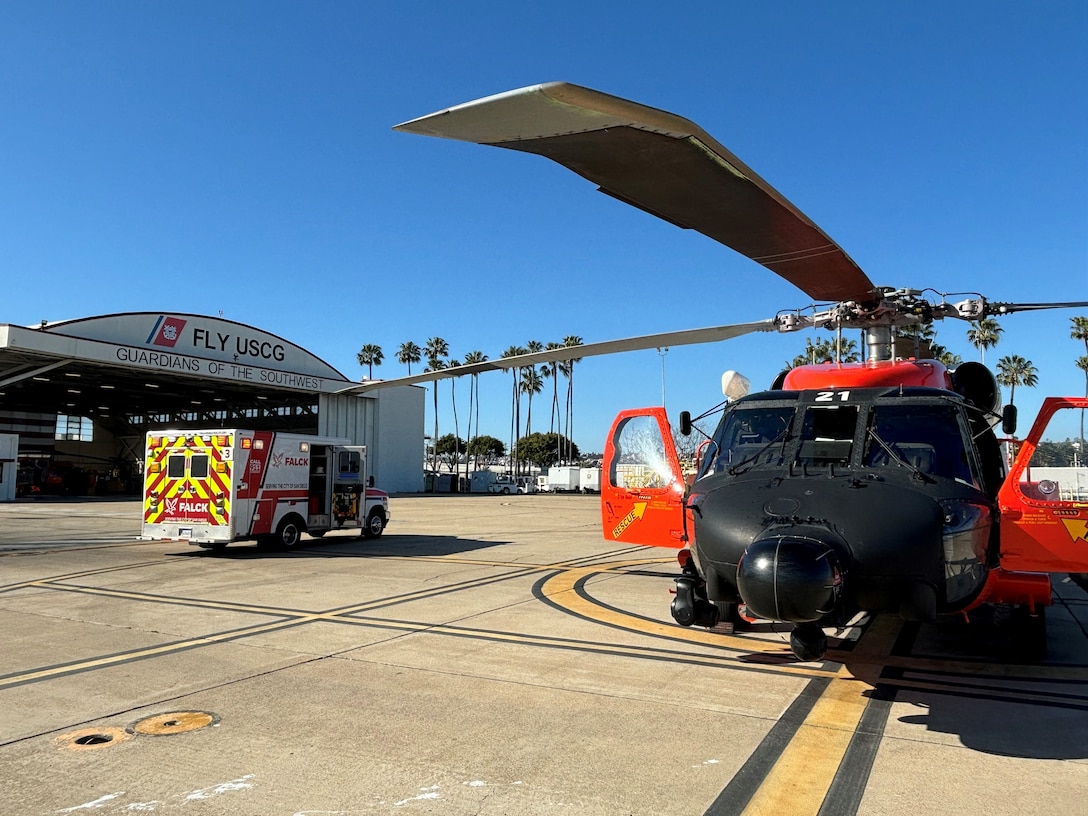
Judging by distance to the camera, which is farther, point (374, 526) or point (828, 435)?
point (374, 526)

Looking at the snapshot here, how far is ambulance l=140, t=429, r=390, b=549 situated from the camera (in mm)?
Answer: 14875

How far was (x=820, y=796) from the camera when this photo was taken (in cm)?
388

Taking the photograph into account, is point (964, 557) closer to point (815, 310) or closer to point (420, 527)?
point (815, 310)

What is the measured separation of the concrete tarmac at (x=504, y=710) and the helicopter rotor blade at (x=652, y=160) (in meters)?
3.33

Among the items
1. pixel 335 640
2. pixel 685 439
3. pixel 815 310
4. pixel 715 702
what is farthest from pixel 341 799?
pixel 815 310

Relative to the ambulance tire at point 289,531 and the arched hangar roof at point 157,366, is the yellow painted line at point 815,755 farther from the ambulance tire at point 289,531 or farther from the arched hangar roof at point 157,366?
the arched hangar roof at point 157,366

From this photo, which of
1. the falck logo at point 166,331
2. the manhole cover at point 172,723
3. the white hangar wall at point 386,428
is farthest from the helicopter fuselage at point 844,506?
the white hangar wall at point 386,428

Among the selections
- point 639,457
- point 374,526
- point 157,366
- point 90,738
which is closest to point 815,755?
point 639,457

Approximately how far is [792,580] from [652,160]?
8.21ft

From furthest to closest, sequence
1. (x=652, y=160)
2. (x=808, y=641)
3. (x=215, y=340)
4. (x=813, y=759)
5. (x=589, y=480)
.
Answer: (x=589, y=480) → (x=215, y=340) → (x=808, y=641) → (x=813, y=759) → (x=652, y=160)

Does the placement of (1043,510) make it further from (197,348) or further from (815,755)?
(197,348)

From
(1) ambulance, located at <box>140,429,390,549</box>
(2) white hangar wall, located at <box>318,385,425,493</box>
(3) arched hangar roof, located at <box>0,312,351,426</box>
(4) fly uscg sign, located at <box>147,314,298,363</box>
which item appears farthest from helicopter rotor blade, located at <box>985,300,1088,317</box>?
(2) white hangar wall, located at <box>318,385,425,493</box>

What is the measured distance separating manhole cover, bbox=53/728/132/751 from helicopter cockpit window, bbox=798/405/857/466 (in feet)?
16.5

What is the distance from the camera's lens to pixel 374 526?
1939 centimetres
